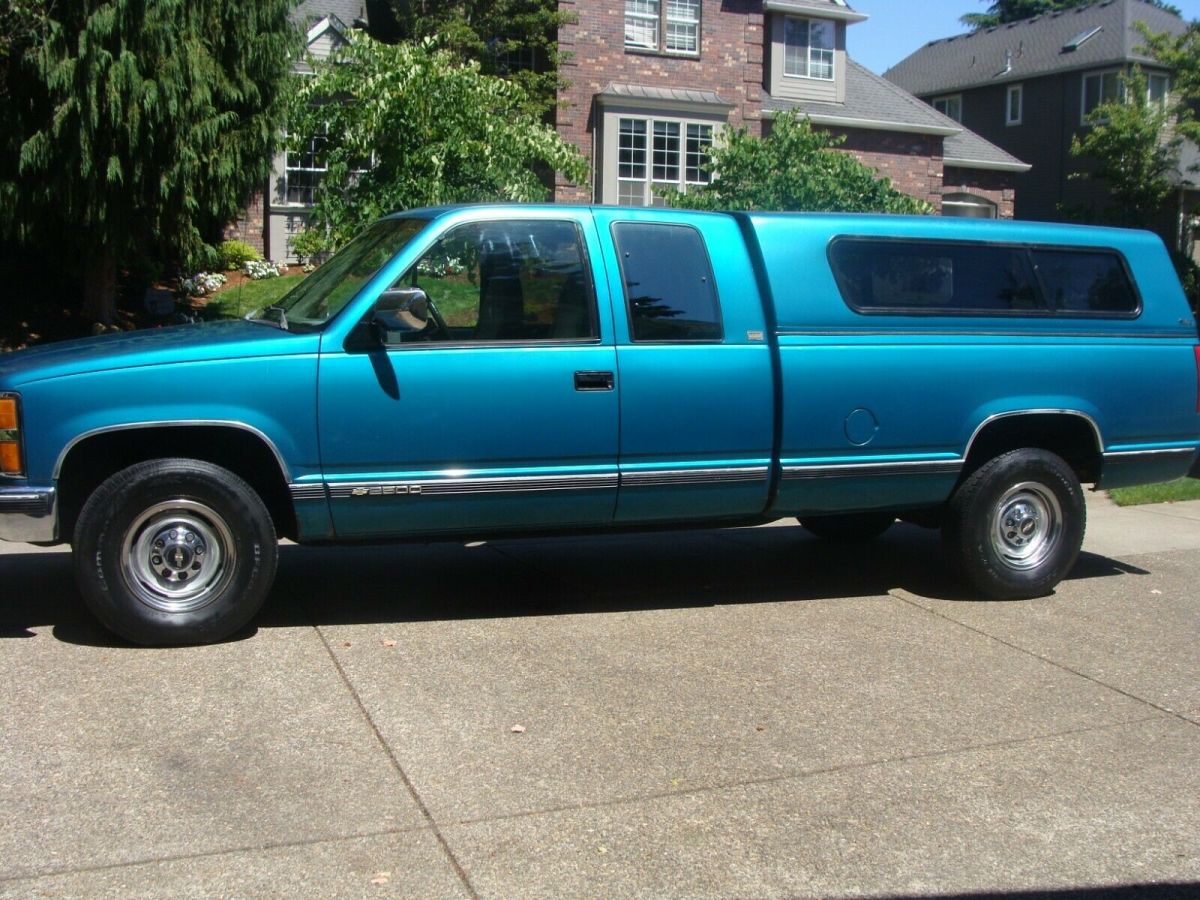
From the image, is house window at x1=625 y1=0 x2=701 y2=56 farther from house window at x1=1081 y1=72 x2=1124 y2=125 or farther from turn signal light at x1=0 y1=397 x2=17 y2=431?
turn signal light at x1=0 y1=397 x2=17 y2=431

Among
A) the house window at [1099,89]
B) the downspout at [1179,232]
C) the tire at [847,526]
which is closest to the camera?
the tire at [847,526]

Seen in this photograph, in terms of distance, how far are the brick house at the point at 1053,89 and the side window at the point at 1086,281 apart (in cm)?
2777

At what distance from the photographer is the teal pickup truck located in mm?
5898

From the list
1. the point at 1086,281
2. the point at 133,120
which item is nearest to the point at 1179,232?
the point at 133,120

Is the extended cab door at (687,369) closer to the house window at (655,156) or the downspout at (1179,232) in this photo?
the house window at (655,156)

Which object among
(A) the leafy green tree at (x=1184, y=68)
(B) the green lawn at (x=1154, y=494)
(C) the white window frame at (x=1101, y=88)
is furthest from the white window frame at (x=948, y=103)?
(B) the green lawn at (x=1154, y=494)

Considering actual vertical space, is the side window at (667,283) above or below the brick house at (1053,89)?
below

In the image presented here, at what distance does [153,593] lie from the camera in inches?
235

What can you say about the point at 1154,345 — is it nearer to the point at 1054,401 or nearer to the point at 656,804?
the point at 1054,401

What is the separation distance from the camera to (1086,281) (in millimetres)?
7535

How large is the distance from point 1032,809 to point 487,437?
2.98 meters

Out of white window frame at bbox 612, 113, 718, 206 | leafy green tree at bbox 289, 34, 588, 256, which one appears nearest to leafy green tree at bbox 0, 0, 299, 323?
leafy green tree at bbox 289, 34, 588, 256

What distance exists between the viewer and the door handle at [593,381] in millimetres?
6340

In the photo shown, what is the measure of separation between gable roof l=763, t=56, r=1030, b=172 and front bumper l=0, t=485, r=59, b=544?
24.6m
